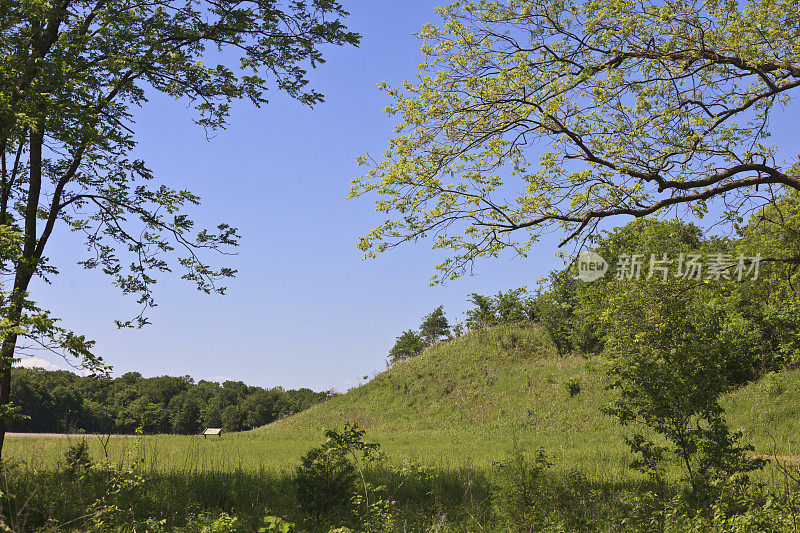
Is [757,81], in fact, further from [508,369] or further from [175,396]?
[175,396]

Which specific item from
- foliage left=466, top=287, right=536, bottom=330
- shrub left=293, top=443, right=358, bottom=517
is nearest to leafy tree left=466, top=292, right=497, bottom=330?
foliage left=466, top=287, right=536, bottom=330

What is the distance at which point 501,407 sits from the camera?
27.3m

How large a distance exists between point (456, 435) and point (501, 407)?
4.18 meters

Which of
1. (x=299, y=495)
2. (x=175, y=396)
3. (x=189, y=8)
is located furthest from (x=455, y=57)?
(x=175, y=396)

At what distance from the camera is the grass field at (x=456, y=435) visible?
9.82m

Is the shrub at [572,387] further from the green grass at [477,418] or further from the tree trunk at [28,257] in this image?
the tree trunk at [28,257]

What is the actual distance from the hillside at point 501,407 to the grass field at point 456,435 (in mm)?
75

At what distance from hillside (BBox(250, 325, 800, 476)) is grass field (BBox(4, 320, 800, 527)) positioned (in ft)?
0.25

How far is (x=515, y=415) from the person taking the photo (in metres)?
25.8

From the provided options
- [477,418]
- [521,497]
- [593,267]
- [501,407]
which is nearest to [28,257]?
[521,497]

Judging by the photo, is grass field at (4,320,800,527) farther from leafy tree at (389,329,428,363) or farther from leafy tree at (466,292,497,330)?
leafy tree at (389,329,428,363)

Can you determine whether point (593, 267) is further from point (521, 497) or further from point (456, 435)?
point (521, 497)

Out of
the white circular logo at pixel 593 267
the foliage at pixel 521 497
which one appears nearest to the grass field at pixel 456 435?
the foliage at pixel 521 497

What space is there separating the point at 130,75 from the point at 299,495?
9.33m
